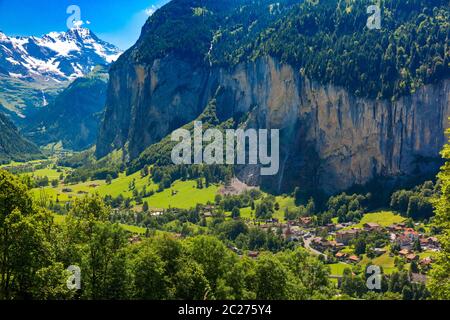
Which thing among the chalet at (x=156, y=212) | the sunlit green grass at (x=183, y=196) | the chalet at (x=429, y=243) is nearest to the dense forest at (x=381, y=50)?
the sunlit green grass at (x=183, y=196)

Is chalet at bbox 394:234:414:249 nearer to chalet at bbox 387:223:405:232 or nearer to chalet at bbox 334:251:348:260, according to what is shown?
chalet at bbox 387:223:405:232

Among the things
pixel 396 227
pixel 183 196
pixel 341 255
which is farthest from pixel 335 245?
pixel 183 196

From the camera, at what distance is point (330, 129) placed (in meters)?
170

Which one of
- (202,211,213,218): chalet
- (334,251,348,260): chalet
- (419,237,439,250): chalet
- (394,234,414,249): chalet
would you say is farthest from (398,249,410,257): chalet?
(202,211,213,218): chalet

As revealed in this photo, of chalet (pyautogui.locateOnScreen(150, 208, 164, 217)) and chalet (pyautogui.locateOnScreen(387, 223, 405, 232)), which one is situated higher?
chalet (pyautogui.locateOnScreen(387, 223, 405, 232))

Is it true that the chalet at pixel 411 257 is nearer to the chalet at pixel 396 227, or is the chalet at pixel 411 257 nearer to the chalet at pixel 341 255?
the chalet at pixel 341 255

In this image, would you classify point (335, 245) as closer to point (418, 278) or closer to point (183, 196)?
point (418, 278)

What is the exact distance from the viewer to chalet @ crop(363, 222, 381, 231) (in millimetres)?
123438

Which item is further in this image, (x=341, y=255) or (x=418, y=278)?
(x=341, y=255)

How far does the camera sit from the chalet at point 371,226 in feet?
405

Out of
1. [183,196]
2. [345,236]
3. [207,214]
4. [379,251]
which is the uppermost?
[183,196]

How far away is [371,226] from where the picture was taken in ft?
413

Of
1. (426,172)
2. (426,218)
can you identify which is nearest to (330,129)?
(426,172)
